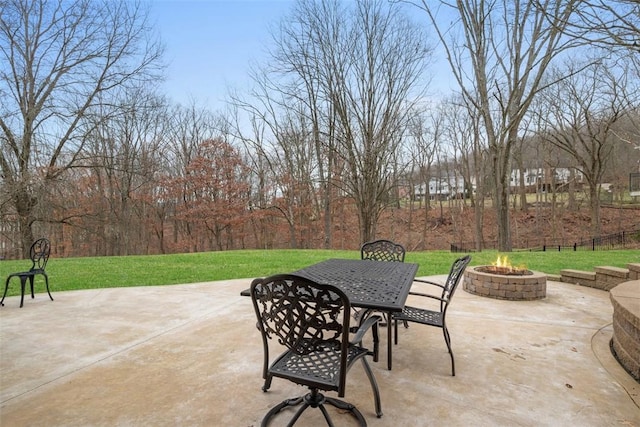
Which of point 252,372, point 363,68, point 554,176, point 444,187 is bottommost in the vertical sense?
point 252,372

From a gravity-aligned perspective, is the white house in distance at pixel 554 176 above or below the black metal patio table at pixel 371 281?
above

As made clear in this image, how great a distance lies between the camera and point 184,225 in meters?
19.6

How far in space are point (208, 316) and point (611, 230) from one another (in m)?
26.6

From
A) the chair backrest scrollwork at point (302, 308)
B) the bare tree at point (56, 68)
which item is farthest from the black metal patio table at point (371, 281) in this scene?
the bare tree at point (56, 68)

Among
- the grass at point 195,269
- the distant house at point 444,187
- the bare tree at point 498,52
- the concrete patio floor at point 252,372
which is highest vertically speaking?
the bare tree at point 498,52

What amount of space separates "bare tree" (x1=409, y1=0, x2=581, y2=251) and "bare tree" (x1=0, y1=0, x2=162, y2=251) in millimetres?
10459

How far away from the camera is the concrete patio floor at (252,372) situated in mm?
1931

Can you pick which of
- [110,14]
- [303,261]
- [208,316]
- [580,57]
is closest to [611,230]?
[580,57]

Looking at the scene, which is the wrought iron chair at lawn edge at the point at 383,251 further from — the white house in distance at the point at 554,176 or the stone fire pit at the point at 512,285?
the white house in distance at the point at 554,176

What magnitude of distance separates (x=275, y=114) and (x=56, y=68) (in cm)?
825

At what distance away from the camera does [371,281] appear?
262 cm

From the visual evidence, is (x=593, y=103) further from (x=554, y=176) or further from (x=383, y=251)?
(x=383, y=251)

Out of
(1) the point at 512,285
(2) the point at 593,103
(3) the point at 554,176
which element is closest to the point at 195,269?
(1) the point at 512,285

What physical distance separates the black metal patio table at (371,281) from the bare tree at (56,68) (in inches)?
474
